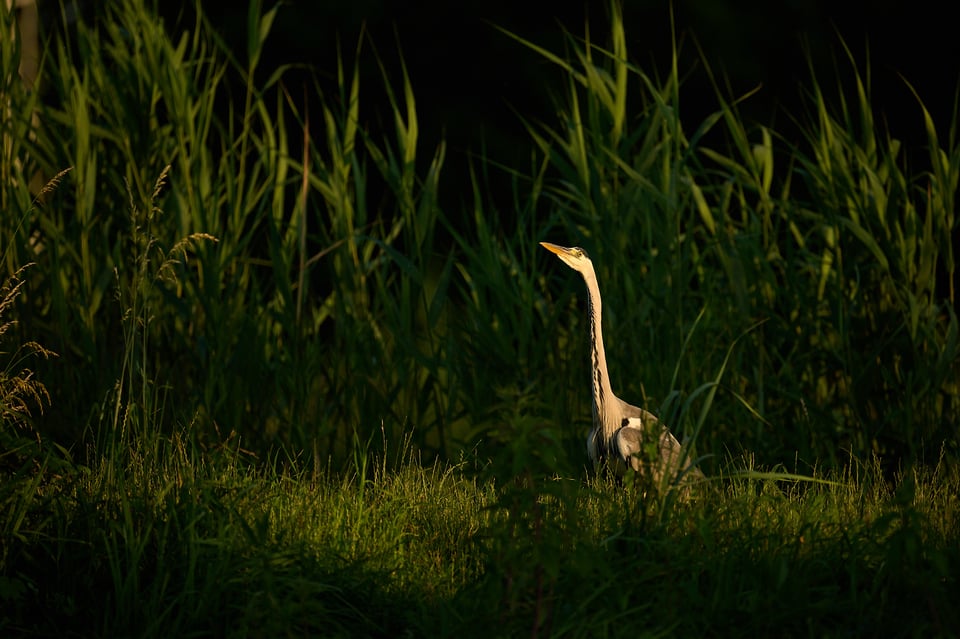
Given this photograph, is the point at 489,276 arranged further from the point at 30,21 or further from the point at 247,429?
the point at 30,21

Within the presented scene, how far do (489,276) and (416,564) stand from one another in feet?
6.12

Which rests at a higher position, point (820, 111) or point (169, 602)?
point (820, 111)

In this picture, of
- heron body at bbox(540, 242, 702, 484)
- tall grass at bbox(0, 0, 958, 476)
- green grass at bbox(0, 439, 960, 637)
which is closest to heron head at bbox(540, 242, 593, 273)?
heron body at bbox(540, 242, 702, 484)

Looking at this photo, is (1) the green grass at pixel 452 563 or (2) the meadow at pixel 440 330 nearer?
(1) the green grass at pixel 452 563

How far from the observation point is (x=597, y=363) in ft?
14.6

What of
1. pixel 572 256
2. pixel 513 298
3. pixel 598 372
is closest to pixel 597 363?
pixel 598 372

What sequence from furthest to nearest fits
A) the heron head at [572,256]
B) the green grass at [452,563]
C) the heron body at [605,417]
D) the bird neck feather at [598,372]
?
the heron head at [572,256] → the bird neck feather at [598,372] → the heron body at [605,417] → the green grass at [452,563]

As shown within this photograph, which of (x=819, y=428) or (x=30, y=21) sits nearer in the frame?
(x=819, y=428)

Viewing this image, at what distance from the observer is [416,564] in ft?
11.2

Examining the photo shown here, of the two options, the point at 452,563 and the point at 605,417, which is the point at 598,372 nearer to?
the point at 605,417

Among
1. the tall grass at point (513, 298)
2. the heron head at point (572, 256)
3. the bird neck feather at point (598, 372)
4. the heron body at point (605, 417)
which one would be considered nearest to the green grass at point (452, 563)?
the heron body at point (605, 417)

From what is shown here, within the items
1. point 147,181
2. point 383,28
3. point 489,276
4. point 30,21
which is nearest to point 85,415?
point 147,181

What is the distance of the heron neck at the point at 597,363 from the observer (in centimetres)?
439

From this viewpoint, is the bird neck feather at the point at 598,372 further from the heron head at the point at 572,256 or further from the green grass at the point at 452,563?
the green grass at the point at 452,563
